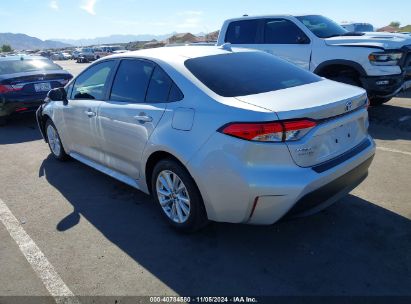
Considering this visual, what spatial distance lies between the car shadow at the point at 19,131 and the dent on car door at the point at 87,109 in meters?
3.00

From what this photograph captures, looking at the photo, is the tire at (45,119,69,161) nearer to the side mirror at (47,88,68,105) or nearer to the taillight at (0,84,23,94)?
the side mirror at (47,88,68,105)

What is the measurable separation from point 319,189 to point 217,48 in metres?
1.98

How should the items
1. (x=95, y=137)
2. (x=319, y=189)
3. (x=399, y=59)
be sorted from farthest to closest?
(x=399, y=59) < (x=95, y=137) < (x=319, y=189)

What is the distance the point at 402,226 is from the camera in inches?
135

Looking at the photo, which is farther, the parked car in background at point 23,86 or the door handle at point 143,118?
the parked car in background at point 23,86

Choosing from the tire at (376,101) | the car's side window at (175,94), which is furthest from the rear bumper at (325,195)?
the tire at (376,101)

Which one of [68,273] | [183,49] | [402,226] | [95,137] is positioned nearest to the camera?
[68,273]

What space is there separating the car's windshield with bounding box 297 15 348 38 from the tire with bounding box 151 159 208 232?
214 inches

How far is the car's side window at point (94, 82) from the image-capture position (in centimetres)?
432

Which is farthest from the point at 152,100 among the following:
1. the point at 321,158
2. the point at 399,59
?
the point at 399,59

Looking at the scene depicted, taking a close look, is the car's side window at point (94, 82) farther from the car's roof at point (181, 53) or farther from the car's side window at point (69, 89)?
the car's roof at point (181, 53)

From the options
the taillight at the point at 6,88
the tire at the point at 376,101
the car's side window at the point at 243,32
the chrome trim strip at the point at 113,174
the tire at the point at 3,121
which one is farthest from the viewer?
the tire at the point at 3,121

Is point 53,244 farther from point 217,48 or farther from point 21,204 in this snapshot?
point 217,48

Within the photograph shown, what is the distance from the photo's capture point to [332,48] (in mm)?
7129
